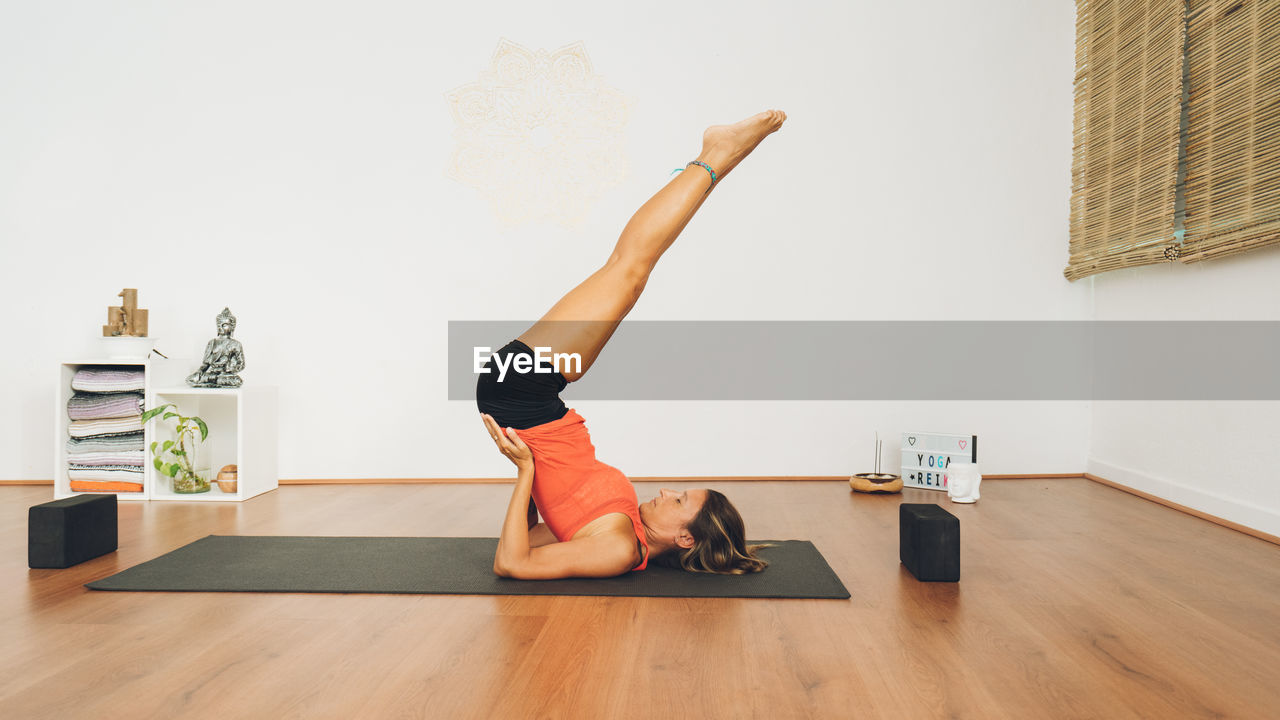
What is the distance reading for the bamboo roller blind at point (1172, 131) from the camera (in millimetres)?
2738

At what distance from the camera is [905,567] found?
7.70 ft

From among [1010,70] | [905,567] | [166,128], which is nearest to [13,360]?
[166,128]

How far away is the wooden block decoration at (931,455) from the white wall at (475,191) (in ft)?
0.67

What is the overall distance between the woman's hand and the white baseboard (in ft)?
8.76

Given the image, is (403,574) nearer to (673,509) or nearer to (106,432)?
(673,509)

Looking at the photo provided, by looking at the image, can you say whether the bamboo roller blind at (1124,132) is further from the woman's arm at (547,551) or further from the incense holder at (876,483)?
the woman's arm at (547,551)

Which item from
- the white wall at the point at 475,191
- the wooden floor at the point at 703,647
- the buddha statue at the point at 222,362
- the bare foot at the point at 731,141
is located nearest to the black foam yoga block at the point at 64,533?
the wooden floor at the point at 703,647

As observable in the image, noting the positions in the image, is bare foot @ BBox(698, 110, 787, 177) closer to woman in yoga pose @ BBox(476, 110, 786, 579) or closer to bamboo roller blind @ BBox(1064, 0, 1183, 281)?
woman in yoga pose @ BBox(476, 110, 786, 579)

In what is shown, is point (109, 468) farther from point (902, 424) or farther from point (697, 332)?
point (902, 424)

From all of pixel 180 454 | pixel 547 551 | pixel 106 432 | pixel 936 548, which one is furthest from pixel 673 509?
pixel 106 432

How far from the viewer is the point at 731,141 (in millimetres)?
2537

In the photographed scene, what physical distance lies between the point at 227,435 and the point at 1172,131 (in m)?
4.69
